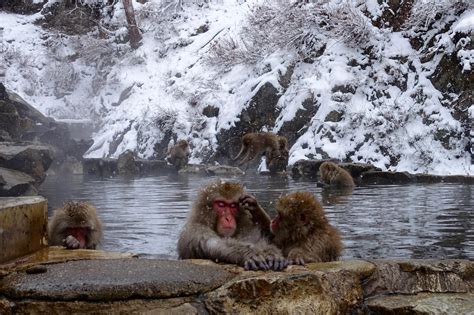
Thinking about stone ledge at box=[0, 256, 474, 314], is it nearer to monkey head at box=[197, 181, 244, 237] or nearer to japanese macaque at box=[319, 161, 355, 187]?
monkey head at box=[197, 181, 244, 237]

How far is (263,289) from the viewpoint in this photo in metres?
2.51

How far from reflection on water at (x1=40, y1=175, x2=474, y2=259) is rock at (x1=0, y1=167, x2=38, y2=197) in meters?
0.36

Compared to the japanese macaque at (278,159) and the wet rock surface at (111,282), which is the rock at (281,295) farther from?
the japanese macaque at (278,159)

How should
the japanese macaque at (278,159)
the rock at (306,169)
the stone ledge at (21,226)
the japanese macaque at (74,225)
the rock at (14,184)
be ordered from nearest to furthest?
the stone ledge at (21,226) → the japanese macaque at (74,225) → the rock at (14,184) → the rock at (306,169) → the japanese macaque at (278,159)

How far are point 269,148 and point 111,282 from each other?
9639 mm

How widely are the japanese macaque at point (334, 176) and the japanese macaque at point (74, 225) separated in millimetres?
5517

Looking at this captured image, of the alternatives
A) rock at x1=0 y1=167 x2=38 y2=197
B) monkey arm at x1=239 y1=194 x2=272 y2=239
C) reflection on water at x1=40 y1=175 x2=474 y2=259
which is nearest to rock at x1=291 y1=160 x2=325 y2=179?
reflection on water at x1=40 y1=175 x2=474 y2=259

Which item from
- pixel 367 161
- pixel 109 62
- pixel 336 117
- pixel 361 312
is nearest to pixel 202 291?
pixel 361 312

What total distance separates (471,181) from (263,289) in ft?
26.5

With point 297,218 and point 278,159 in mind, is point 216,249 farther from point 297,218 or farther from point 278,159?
point 278,159

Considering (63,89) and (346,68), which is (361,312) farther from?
(63,89)

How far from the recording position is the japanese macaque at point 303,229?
3357 millimetres

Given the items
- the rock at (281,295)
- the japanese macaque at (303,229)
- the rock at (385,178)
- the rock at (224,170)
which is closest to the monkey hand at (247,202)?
the japanese macaque at (303,229)

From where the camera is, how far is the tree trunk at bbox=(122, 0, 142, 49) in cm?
2167
